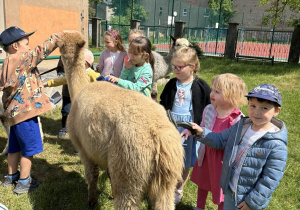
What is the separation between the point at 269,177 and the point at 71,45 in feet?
7.61

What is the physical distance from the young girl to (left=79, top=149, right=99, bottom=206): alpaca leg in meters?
1.89

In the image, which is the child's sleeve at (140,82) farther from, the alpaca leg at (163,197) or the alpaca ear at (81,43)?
the alpaca leg at (163,197)

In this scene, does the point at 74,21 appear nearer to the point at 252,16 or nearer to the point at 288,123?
the point at 288,123

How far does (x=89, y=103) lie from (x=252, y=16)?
4177 centimetres

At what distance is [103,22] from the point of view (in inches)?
822

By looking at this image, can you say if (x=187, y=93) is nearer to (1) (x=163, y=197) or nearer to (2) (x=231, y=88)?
(2) (x=231, y=88)

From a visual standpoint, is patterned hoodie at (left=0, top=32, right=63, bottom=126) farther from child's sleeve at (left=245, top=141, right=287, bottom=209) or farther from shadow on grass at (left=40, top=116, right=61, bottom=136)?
child's sleeve at (left=245, top=141, right=287, bottom=209)

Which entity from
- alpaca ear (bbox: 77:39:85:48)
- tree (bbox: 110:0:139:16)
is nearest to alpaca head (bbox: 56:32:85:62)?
alpaca ear (bbox: 77:39:85:48)

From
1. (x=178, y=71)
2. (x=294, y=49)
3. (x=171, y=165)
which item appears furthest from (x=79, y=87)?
(x=294, y=49)

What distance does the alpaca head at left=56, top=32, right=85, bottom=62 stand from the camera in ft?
9.18

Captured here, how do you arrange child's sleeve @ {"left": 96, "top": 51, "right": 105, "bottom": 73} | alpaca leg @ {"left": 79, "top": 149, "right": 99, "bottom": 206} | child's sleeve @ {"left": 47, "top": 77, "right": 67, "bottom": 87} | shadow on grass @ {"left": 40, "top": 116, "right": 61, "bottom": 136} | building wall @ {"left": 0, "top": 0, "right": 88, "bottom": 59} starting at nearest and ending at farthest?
alpaca leg @ {"left": 79, "top": 149, "right": 99, "bottom": 206}, child's sleeve @ {"left": 47, "top": 77, "right": 67, "bottom": 87}, child's sleeve @ {"left": 96, "top": 51, "right": 105, "bottom": 73}, shadow on grass @ {"left": 40, "top": 116, "right": 61, "bottom": 136}, building wall @ {"left": 0, "top": 0, "right": 88, "bottom": 59}

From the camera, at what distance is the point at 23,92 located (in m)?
2.84

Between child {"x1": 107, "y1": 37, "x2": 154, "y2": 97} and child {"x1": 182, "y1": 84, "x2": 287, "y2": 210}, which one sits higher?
child {"x1": 107, "y1": 37, "x2": 154, "y2": 97}

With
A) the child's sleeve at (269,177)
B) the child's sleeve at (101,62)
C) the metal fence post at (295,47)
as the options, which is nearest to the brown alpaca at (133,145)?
the child's sleeve at (269,177)
